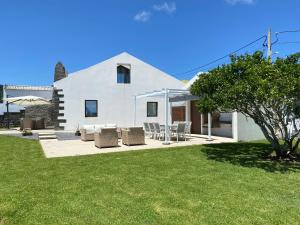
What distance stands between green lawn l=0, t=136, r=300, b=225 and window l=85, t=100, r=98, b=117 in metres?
10.4

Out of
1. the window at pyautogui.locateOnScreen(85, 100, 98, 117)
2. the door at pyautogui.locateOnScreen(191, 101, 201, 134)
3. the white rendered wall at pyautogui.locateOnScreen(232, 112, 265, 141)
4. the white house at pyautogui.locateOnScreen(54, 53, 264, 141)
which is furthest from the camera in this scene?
the window at pyautogui.locateOnScreen(85, 100, 98, 117)

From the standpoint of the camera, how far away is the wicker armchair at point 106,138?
10.8 meters

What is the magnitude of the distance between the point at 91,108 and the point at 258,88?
13.8 m

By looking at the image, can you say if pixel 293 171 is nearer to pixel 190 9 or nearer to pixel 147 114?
pixel 147 114

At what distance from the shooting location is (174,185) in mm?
5266

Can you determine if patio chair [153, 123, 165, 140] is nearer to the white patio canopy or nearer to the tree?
the white patio canopy

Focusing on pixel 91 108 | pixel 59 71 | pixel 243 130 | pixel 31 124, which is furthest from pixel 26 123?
pixel 243 130

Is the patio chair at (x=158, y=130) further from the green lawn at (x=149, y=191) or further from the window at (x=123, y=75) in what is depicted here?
the window at (x=123, y=75)

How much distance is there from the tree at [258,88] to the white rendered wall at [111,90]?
11217 millimetres

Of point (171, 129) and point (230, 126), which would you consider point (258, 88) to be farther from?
point (230, 126)

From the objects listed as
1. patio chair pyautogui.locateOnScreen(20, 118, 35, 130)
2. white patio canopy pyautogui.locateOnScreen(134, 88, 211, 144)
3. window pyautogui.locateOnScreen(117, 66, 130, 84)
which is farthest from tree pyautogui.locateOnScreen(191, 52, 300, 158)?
patio chair pyautogui.locateOnScreen(20, 118, 35, 130)

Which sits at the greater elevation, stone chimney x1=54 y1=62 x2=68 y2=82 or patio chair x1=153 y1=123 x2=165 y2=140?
stone chimney x1=54 y1=62 x2=68 y2=82

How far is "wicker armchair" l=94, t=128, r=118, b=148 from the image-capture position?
10.8 m

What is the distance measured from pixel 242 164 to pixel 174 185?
2.92 m
